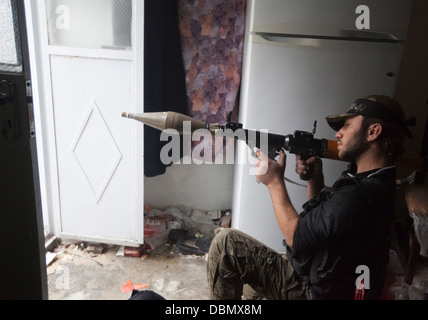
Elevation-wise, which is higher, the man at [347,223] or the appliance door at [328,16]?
the appliance door at [328,16]

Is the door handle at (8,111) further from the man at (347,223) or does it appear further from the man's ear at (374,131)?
the man's ear at (374,131)

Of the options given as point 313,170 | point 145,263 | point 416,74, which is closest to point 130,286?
point 145,263

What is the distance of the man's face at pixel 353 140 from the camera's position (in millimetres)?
1299

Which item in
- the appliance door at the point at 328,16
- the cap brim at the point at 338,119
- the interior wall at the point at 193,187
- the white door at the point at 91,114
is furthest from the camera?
the interior wall at the point at 193,187

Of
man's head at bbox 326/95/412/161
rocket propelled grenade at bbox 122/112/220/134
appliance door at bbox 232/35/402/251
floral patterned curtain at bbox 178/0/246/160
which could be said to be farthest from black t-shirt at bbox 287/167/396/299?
floral patterned curtain at bbox 178/0/246/160

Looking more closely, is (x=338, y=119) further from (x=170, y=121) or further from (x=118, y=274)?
(x=118, y=274)

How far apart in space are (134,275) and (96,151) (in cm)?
86

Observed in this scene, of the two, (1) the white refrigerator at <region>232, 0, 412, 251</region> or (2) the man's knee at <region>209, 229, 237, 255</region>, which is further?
(1) the white refrigerator at <region>232, 0, 412, 251</region>

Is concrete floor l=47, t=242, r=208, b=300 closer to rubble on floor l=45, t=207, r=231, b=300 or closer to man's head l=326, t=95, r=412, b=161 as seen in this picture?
rubble on floor l=45, t=207, r=231, b=300

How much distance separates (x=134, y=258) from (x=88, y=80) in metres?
1.26

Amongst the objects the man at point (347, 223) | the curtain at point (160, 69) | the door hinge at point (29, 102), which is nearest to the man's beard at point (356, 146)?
the man at point (347, 223)

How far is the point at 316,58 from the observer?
1.86m

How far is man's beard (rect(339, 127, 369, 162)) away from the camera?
1297 millimetres

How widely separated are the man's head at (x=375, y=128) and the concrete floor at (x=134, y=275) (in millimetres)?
1233
